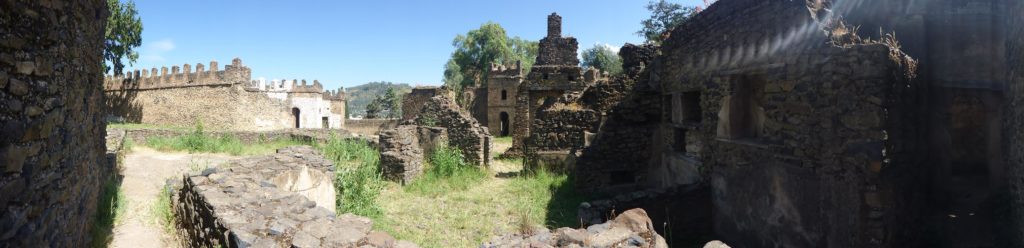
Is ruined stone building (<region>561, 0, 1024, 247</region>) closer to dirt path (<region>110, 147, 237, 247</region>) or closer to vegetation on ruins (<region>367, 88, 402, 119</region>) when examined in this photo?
dirt path (<region>110, 147, 237, 247</region>)

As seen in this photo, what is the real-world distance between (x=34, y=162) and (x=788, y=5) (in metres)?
6.47

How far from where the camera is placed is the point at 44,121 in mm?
2711

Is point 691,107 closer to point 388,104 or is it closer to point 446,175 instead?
point 446,175

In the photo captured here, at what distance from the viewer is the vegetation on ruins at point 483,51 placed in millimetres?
42781

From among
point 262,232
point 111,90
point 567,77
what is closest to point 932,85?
point 262,232

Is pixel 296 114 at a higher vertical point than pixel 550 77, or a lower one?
lower

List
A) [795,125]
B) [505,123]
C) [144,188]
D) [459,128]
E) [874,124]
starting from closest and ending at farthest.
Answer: [874,124]
[795,125]
[144,188]
[459,128]
[505,123]

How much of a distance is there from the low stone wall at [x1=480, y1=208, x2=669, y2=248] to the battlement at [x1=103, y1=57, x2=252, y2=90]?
93.6 ft

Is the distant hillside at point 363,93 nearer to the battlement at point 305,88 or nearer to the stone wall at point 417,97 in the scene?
the battlement at point 305,88

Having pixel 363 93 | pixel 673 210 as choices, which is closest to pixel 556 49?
pixel 673 210

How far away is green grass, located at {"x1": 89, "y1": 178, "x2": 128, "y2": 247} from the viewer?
5008 mm

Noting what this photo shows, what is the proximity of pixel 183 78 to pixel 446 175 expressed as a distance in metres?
25.2

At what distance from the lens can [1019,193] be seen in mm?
4176

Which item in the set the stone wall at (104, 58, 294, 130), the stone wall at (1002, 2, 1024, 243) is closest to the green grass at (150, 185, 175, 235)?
the stone wall at (1002, 2, 1024, 243)
